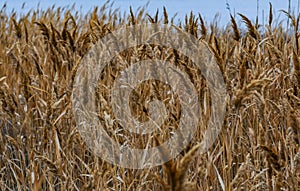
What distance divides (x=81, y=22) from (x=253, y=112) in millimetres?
3010

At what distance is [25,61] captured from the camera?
1.87m

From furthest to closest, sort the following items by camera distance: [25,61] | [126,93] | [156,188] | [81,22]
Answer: [81,22], [25,61], [126,93], [156,188]

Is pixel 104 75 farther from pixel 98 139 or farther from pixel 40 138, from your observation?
pixel 98 139

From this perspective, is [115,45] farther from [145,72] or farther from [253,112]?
[253,112]

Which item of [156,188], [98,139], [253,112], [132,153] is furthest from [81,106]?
[253,112]

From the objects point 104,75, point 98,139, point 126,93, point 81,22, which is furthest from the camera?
point 81,22

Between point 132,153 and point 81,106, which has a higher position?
point 81,106

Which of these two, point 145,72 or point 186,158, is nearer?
point 186,158

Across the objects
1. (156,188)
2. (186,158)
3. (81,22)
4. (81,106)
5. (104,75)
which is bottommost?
(156,188)

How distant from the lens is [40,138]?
147 centimetres

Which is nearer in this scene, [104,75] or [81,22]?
[104,75]

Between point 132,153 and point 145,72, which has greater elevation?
point 145,72

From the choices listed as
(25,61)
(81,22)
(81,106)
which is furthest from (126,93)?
(81,22)

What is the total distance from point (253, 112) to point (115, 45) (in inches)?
21.3
